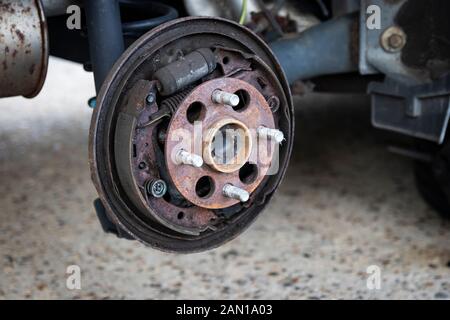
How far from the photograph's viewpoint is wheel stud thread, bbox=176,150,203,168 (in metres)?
1.20

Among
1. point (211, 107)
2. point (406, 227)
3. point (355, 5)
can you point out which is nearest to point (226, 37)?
point (211, 107)

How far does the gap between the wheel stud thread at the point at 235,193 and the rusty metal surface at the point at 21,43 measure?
1.30 ft

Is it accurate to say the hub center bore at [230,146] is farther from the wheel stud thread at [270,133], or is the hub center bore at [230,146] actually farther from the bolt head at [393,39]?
the bolt head at [393,39]

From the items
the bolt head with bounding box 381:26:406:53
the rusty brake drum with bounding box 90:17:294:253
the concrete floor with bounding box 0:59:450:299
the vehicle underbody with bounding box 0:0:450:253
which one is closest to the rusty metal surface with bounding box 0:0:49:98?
the vehicle underbody with bounding box 0:0:450:253

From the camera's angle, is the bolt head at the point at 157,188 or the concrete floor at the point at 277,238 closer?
the bolt head at the point at 157,188

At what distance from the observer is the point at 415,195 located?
2289 mm

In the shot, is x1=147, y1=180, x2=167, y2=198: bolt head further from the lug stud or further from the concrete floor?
the concrete floor

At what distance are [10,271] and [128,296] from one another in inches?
13.5

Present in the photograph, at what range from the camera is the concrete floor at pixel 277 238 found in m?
1.81

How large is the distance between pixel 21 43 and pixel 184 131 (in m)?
0.34

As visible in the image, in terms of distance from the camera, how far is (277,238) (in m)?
2.07

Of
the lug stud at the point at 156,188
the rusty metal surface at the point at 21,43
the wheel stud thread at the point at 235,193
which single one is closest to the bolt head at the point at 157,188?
the lug stud at the point at 156,188

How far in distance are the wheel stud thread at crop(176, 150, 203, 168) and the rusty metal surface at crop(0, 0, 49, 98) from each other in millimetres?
326

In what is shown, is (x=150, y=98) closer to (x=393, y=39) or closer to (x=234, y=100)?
(x=234, y=100)
